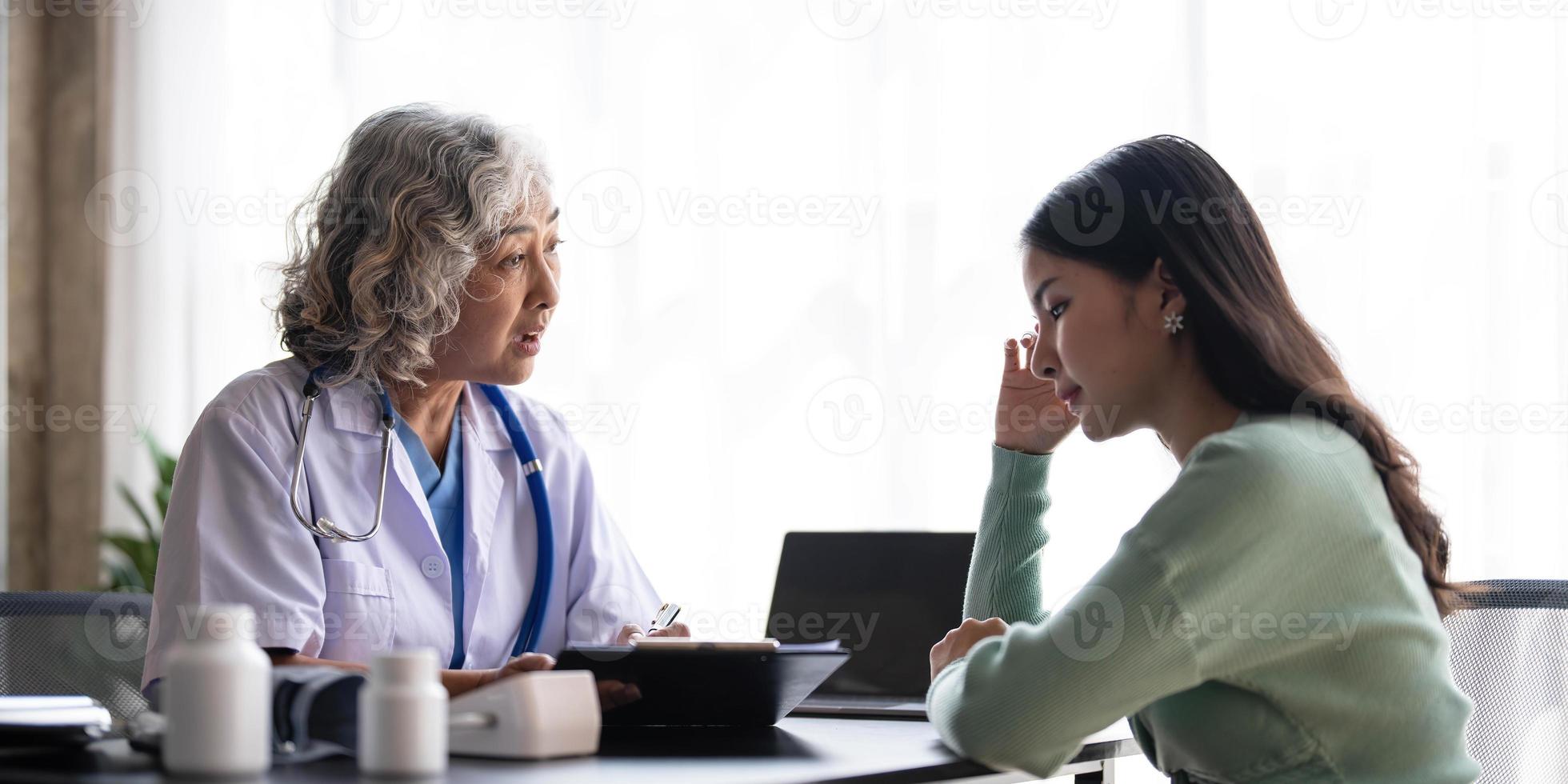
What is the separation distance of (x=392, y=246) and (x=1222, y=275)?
110 centimetres

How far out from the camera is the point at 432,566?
6.00 feet

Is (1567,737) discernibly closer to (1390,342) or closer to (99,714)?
(1390,342)

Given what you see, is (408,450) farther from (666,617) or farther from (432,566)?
(666,617)

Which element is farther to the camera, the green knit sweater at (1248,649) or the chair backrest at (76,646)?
the chair backrest at (76,646)

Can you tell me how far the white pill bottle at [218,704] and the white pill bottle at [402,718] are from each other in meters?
0.08

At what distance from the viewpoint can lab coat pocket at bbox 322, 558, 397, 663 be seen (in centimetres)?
172

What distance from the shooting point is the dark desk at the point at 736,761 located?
1133 millimetres

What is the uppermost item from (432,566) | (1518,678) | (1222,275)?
(1222,275)

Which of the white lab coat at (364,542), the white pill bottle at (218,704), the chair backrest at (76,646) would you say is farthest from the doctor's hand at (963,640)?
the chair backrest at (76,646)

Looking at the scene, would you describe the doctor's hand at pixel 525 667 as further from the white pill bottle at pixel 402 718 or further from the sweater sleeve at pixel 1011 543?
the sweater sleeve at pixel 1011 543

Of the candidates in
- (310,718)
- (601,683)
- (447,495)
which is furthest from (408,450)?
(310,718)

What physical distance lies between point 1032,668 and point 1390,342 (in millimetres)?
1619

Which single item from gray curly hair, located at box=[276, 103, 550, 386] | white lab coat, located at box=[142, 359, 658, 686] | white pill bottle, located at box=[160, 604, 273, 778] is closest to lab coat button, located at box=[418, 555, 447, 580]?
white lab coat, located at box=[142, 359, 658, 686]

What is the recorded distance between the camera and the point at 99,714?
1304 millimetres
